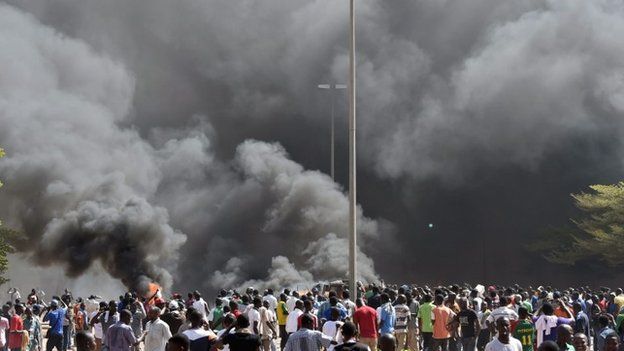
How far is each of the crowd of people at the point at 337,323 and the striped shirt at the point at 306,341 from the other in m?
0.01

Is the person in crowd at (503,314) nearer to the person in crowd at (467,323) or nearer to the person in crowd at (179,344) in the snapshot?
the person in crowd at (467,323)

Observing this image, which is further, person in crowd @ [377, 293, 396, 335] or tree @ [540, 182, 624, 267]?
tree @ [540, 182, 624, 267]

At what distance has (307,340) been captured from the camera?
10734mm

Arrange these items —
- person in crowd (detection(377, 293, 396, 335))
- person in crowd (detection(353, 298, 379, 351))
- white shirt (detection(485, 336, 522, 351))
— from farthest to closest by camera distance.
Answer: person in crowd (detection(377, 293, 396, 335))
person in crowd (detection(353, 298, 379, 351))
white shirt (detection(485, 336, 522, 351))

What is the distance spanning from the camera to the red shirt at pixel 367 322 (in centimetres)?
1530

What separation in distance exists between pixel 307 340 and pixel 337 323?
10.0 feet

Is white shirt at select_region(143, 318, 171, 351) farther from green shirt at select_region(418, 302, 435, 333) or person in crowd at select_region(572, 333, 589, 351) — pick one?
green shirt at select_region(418, 302, 435, 333)

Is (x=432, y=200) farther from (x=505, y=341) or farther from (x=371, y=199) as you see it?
(x=505, y=341)

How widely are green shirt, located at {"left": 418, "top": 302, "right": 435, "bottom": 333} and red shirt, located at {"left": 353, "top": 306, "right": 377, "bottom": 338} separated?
278cm

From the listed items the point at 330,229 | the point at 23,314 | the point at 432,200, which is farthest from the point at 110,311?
the point at 432,200

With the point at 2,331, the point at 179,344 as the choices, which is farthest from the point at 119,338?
the point at 2,331

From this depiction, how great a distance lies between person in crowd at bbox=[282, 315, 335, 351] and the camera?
1073 centimetres

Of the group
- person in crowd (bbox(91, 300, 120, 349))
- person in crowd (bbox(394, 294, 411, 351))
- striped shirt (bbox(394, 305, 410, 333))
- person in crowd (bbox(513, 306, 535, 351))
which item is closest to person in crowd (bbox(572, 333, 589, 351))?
person in crowd (bbox(513, 306, 535, 351))

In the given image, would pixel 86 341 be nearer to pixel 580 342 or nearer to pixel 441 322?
pixel 580 342
